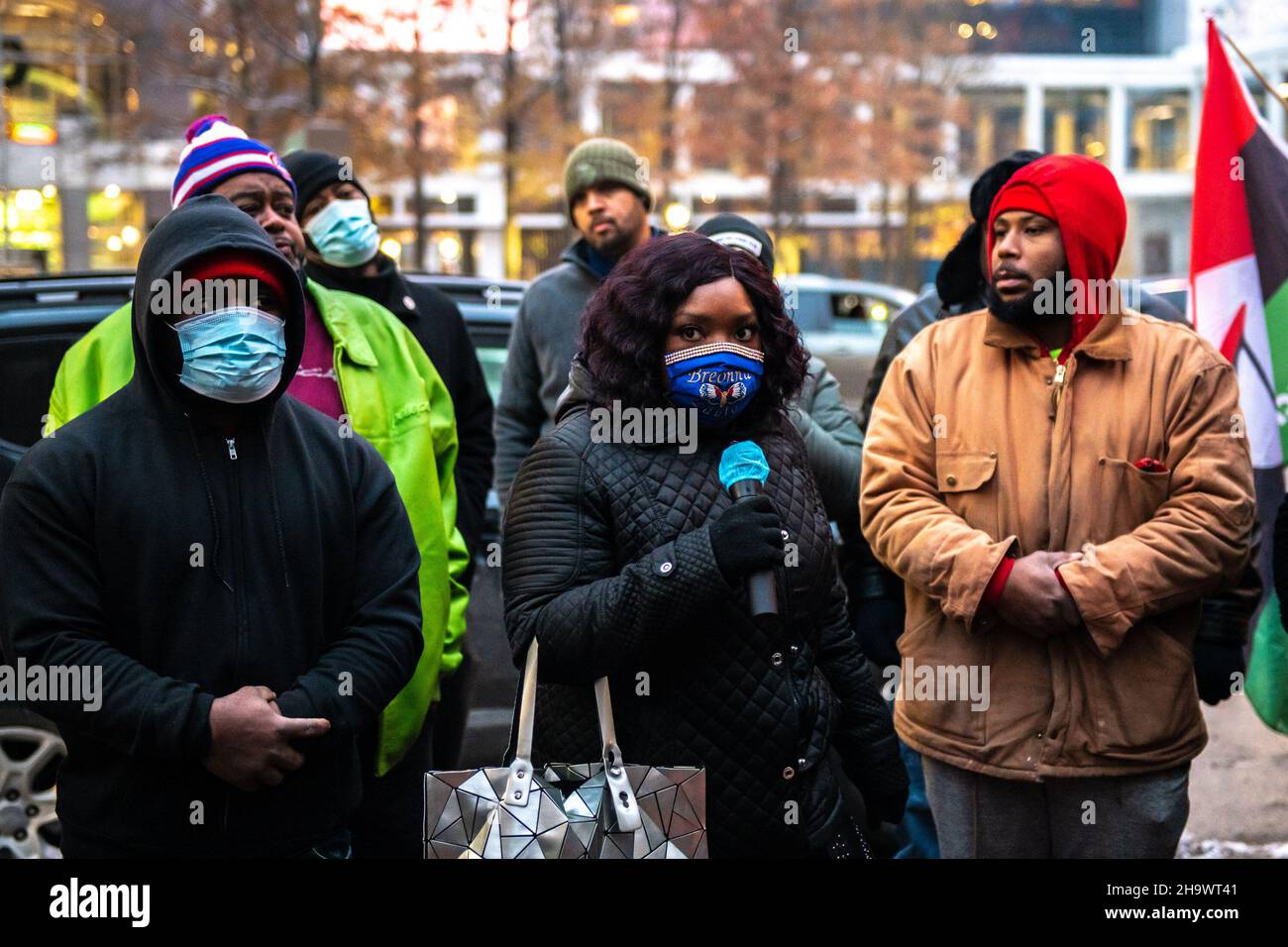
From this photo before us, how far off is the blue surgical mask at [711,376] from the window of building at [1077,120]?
2194 inches

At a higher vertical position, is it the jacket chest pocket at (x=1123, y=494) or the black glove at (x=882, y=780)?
the jacket chest pocket at (x=1123, y=494)

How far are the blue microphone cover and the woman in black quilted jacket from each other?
1.5 inches

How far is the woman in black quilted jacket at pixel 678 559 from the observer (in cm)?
305

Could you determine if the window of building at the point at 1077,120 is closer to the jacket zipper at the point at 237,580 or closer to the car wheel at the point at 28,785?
the car wheel at the point at 28,785

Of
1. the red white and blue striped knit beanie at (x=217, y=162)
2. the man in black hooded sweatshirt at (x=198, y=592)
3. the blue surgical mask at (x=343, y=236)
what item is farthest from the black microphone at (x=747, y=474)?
the blue surgical mask at (x=343, y=236)

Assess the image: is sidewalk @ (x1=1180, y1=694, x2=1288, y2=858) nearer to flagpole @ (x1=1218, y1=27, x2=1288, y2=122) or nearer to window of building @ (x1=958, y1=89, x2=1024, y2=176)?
flagpole @ (x1=1218, y1=27, x2=1288, y2=122)

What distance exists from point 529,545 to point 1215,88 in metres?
3.23

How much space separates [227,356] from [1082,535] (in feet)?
6.42

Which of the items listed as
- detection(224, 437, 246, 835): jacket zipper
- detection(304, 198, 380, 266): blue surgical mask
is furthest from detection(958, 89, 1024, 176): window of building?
detection(224, 437, 246, 835): jacket zipper

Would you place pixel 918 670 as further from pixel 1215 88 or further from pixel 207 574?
pixel 1215 88

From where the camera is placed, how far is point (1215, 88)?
198 inches

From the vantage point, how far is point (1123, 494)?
353 cm

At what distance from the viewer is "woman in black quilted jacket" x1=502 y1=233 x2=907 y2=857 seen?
120 inches

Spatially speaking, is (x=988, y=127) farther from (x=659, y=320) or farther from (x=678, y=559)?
(x=678, y=559)
